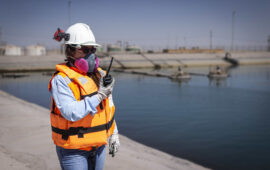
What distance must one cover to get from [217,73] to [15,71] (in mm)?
36262

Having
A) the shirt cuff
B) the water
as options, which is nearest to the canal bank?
the water

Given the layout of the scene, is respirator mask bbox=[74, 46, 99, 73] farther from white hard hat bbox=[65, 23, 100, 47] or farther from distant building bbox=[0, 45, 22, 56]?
distant building bbox=[0, 45, 22, 56]

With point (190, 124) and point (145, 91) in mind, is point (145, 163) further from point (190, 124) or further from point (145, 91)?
point (145, 91)

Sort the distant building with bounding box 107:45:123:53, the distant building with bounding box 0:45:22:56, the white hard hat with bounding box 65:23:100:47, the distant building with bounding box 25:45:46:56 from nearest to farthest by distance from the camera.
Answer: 1. the white hard hat with bounding box 65:23:100:47
2. the distant building with bounding box 0:45:22:56
3. the distant building with bounding box 25:45:46:56
4. the distant building with bounding box 107:45:123:53

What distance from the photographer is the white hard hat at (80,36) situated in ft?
8.53

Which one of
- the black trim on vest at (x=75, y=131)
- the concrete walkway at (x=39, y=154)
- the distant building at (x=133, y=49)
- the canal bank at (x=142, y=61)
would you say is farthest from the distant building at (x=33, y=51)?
the black trim on vest at (x=75, y=131)

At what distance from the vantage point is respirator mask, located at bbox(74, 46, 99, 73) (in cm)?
248

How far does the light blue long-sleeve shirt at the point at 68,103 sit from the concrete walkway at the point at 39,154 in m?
2.80

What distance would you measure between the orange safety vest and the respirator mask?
0.24 feet

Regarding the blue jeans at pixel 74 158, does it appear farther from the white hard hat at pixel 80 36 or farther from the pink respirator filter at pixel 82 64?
the white hard hat at pixel 80 36

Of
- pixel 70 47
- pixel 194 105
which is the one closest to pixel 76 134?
pixel 70 47

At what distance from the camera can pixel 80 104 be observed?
92.7 inches

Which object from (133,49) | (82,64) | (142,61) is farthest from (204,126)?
(133,49)

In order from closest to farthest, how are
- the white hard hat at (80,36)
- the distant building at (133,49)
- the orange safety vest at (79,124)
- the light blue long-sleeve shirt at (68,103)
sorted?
the light blue long-sleeve shirt at (68,103), the orange safety vest at (79,124), the white hard hat at (80,36), the distant building at (133,49)
